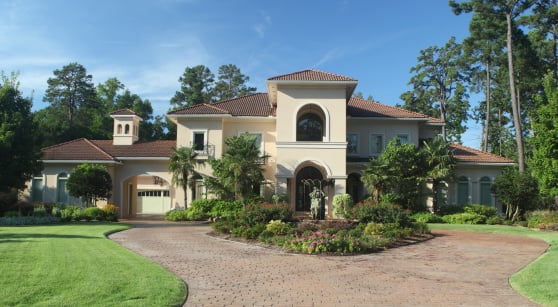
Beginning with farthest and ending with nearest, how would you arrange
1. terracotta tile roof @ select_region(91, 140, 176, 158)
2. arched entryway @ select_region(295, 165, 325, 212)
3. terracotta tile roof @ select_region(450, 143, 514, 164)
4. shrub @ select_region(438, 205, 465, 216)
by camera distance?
terracotta tile roof @ select_region(450, 143, 514, 164) < terracotta tile roof @ select_region(91, 140, 176, 158) < arched entryway @ select_region(295, 165, 325, 212) < shrub @ select_region(438, 205, 465, 216)

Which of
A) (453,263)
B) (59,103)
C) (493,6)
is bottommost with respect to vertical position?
(453,263)

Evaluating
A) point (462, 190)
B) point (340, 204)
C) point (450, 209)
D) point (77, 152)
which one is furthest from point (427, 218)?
point (77, 152)

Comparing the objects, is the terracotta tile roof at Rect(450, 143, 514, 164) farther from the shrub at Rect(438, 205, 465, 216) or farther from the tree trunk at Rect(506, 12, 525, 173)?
the shrub at Rect(438, 205, 465, 216)

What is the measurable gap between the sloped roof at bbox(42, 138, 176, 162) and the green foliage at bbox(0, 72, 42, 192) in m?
3.59

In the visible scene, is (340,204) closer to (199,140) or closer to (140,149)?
(199,140)

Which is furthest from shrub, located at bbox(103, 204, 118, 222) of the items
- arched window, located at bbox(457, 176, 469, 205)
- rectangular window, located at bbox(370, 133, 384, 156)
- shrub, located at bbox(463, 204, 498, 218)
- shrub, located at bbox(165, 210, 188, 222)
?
arched window, located at bbox(457, 176, 469, 205)

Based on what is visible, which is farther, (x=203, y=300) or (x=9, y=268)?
(x=9, y=268)

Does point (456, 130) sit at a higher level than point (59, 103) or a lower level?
lower

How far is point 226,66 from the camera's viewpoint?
67.6 m

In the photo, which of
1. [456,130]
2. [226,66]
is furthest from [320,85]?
[226,66]

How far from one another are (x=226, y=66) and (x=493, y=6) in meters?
41.8

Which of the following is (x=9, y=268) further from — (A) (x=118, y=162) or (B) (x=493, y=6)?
(B) (x=493, y=6)

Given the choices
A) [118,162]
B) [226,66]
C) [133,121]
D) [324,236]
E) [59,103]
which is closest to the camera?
[324,236]

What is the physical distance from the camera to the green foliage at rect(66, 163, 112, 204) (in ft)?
84.0
